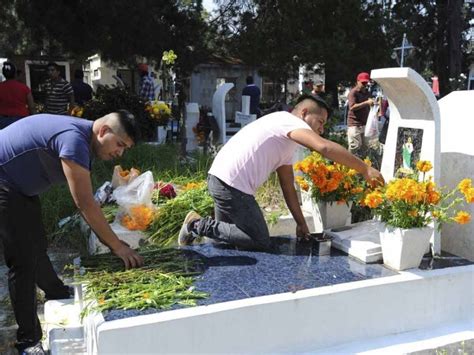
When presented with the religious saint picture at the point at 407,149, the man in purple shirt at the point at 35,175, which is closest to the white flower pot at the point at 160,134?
the religious saint picture at the point at 407,149

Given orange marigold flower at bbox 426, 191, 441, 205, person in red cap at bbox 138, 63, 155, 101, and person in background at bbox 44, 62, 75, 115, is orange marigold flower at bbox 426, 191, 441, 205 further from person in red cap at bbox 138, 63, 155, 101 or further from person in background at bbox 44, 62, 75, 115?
person in red cap at bbox 138, 63, 155, 101

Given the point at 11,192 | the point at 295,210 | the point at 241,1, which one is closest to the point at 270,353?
the point at 295,210

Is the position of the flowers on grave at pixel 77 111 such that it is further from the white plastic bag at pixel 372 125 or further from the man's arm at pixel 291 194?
the man's arm at pixel 291 194

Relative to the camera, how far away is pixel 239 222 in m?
3.34

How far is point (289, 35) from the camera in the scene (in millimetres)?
15031

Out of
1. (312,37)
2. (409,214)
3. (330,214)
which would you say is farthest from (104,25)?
(409,214)

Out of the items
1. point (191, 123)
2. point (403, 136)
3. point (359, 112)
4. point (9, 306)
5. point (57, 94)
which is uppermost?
point (57, 94)

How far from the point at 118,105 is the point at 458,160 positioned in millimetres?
7298

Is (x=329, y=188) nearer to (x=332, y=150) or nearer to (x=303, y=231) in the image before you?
(x=303, y=231)

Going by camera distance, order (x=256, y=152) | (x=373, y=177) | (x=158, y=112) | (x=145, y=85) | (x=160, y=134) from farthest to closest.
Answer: (x=145, y=85)
(x=160, y=134)
(x=158, y=112)
(x=256, y=152)
(x=373, y=177)

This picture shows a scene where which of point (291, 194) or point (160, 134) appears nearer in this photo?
point (291, 194)

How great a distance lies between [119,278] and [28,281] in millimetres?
526

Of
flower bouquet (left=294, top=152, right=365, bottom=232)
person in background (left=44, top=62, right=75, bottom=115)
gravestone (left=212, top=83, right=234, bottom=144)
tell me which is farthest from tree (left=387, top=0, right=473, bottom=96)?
flower bouquet (left=294, top=152, right=365, bottom=232)

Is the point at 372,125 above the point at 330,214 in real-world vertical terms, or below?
above
